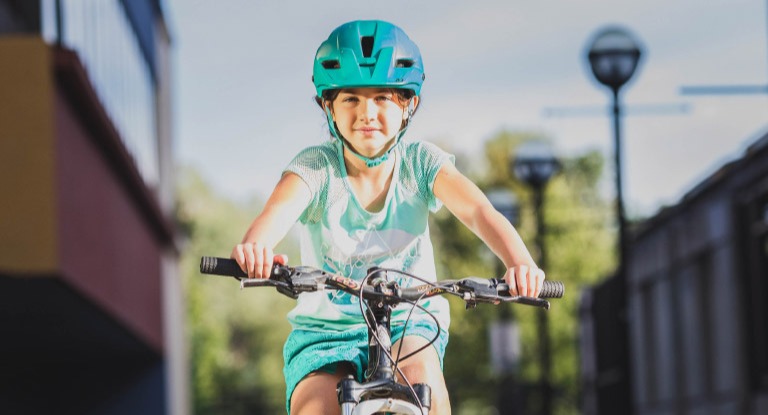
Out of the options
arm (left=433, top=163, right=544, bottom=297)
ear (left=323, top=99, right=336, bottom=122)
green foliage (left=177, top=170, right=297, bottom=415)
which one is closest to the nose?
ear (left=323, top=99, right=336, bottom=122)

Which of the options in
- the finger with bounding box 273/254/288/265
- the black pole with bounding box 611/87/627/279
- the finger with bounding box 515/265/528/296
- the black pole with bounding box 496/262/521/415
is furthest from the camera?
the black pole with bounding box 496/262/521/415

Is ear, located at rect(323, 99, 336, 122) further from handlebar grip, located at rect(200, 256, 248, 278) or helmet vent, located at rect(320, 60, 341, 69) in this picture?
handlebar grip, located at rect(200, 256, 248, 278)

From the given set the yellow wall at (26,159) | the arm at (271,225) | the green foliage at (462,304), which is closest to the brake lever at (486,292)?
the arm at (271,225)

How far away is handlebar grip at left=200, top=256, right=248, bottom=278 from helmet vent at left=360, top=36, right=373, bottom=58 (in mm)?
859

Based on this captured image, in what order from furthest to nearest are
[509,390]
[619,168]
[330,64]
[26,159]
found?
[509,390]
[619,168]
[26,159]
[330,64]

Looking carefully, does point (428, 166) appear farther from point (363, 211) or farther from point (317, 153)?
point (317, 153)

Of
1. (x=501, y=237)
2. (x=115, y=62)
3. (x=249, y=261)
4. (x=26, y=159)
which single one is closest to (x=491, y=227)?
(x=501, y=237)

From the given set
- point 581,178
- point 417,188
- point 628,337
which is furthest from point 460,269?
point 417,188

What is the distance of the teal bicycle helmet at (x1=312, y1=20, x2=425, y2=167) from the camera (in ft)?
15.7

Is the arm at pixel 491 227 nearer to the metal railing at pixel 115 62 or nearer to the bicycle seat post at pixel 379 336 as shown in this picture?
the bicycle seat post at pixel 379 336

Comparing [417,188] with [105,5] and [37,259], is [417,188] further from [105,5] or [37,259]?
[105,5]

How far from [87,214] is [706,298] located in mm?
11812

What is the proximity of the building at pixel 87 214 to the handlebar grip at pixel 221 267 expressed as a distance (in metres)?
8.84

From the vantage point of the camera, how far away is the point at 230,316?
8269 centimetres
